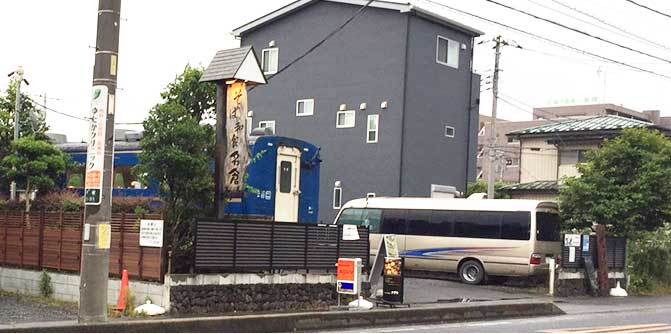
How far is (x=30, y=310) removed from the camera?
49.0ft

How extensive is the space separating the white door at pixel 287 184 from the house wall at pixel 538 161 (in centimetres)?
2356

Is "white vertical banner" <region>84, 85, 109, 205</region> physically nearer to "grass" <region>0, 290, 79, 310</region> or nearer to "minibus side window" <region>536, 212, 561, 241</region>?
"grass" <region>0, 290, 79, 310</region>

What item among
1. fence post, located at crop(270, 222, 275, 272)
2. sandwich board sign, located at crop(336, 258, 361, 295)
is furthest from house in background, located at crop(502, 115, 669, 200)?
fence post, located at crop(270, 222, 275, 272)

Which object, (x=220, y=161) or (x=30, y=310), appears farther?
(x=220, y=161)

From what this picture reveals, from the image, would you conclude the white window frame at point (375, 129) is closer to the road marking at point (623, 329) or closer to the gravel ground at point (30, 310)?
the gravel ground at point (30, 310)

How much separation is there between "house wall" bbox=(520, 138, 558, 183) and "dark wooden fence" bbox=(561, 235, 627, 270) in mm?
17009

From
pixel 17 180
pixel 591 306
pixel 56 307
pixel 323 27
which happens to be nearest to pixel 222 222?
pixel 56 307

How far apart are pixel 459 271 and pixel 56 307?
498 inches

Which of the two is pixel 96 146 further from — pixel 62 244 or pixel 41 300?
pixel 41 300

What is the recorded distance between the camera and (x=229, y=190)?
52.4ft

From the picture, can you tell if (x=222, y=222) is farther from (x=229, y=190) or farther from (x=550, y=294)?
(x=550, y=294)

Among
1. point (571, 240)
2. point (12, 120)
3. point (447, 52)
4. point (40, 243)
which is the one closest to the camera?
point (40, 243)

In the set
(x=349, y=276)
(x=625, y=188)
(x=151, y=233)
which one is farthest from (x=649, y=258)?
(x=151, y=233)

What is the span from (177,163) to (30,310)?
3.87 meters
